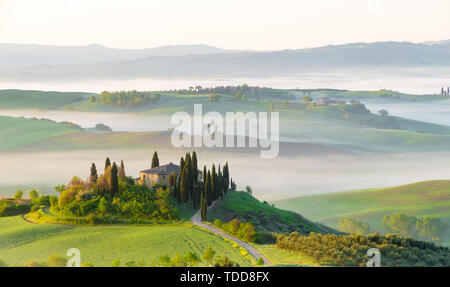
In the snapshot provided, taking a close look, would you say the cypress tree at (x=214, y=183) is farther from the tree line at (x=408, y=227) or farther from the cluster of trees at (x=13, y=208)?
the tree line at (x=408, y=227)

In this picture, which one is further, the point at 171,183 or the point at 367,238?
the point at 171,183

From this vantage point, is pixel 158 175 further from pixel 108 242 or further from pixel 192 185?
pixel 108 242

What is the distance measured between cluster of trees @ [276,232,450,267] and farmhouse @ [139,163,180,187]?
2447 cm

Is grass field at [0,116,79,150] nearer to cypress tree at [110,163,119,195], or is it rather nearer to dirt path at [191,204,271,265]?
cypress tree at [110,163,119,195]

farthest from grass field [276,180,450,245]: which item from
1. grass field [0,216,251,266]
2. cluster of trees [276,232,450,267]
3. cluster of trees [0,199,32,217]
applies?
cluster of trees [0,199,32,217]

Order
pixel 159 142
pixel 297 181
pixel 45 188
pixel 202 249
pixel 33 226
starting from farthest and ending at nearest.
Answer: pixel 159 142
pixel 297 181
pixel 45 188
pixel 33 226
pixel 202 249

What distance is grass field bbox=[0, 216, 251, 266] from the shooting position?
49.8 m

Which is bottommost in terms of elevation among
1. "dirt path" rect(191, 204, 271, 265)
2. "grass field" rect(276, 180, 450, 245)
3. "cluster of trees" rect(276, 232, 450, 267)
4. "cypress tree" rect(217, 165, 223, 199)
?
"grass field" rect(276, 180, 450, 245)

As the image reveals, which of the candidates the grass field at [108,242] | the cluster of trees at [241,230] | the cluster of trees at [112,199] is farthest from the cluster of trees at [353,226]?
the grass field at [108,242]

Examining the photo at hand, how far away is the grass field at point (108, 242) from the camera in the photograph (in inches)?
1961

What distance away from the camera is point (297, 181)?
14900 centimetres
